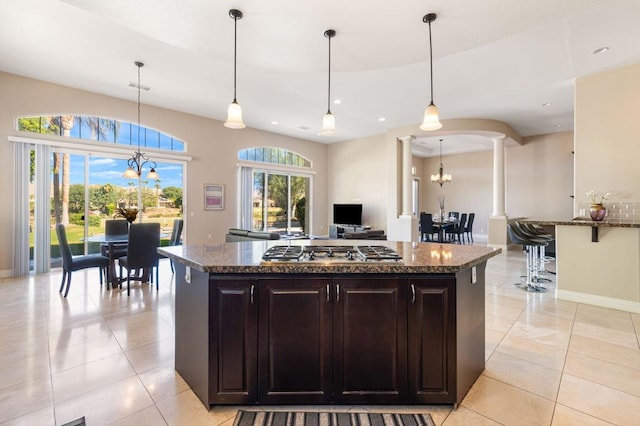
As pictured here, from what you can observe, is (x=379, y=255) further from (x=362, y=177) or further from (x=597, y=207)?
(x=362, y=177)

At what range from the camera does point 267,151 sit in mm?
8836

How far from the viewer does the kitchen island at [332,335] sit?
1767 millimetres

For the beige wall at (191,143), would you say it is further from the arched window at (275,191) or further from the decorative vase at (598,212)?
the decorative vase at (598,212)

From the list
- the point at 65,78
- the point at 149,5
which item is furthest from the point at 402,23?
the point at 65,78

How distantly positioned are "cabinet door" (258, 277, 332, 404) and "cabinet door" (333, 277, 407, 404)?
0.08 metres

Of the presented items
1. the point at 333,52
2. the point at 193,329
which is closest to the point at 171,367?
the point at 193,329

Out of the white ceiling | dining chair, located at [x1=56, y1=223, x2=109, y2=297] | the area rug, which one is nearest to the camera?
the area rug

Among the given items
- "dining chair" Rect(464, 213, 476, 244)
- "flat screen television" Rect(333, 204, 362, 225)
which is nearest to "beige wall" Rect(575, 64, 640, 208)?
"flat screen television" Rect(333, 204, 362, 225)

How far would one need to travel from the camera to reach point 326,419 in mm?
1729

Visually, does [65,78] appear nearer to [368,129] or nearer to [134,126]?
[134,126]

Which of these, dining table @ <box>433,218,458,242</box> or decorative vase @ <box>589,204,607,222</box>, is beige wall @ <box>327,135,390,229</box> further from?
decorative vase @ <box>589,204,607,222</box>

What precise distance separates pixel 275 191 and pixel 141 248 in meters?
5.00

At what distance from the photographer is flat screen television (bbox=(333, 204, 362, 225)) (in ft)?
30.7

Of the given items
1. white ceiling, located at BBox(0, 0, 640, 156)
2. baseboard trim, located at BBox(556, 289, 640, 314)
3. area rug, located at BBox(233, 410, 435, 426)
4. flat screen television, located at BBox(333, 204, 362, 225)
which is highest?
white ceiling, located at BBox(0, 0, 640, 156)
